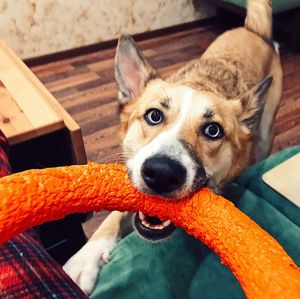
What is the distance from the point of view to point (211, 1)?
3.98m

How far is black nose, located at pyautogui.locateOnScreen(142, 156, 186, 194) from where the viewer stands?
38.0 inches

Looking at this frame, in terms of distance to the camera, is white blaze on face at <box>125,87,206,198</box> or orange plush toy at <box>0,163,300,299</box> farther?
white blaze on face at <box>125,87,206,198</box>

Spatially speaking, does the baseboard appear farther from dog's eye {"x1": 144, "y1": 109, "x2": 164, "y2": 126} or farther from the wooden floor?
dog's eye {"x1": 144, "y1": 109, "x2": 164, "y2": 126}

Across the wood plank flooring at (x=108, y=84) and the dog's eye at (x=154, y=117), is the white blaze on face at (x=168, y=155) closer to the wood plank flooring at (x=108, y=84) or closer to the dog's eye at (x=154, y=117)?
the dog's eye at (x=154, y=117)

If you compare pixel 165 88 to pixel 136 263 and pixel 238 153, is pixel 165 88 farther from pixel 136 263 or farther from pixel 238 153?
pixel 136 263

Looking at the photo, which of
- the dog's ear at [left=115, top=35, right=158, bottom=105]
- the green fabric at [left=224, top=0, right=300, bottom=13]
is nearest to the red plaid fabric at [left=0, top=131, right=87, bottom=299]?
the dog's ear at [left=115, top=35, right=158, bottom=105]

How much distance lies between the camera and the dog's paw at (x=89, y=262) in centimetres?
120

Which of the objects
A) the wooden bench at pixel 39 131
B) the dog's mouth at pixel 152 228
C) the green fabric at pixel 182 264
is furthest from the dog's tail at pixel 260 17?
the dog's mouth at pixel 152 228

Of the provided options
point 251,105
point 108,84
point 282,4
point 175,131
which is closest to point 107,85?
point 108,84

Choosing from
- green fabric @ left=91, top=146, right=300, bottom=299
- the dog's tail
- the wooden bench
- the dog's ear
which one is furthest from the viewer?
the dog's tail

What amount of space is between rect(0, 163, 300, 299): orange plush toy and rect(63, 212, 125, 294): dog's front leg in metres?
0.45

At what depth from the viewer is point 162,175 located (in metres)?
0.98

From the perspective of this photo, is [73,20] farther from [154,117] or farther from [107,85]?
[154,117]

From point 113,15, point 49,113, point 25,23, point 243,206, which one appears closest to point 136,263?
point 243,206
